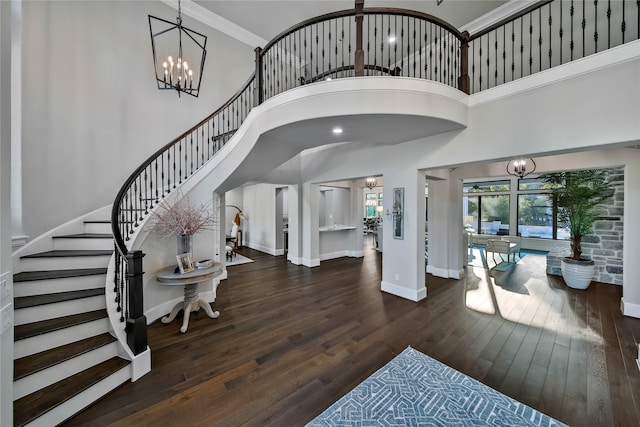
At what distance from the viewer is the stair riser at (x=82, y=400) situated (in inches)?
68.0

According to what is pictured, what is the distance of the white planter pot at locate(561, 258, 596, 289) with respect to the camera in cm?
466

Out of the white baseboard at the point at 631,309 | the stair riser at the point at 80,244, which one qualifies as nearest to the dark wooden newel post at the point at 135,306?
the stair riser at the point at 80,244

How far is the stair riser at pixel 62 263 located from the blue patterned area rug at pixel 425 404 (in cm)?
313

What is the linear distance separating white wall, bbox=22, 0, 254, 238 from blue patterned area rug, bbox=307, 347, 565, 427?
15.2 ft

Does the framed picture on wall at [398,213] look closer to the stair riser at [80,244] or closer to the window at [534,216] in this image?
the stair riser at [80,244]

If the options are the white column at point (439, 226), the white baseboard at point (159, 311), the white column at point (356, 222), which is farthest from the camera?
the white column at point (356, 222)

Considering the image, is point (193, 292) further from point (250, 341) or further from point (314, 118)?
point (314, 118)

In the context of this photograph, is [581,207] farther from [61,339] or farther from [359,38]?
[61,339]

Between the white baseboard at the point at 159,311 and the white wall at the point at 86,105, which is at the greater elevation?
the white wall at the point at 86,105

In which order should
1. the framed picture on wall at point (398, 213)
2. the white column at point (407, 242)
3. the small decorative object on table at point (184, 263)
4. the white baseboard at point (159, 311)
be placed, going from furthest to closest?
1. the framed picture on wall at point (398, 213)
2. the white column at point (407, 242)
3. the white baseboard at point (159, 311)
4. the small decorative object on table at point (184, 263)

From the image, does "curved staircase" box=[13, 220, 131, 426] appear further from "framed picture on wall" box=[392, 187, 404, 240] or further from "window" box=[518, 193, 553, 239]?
"window" box=[518, 193, 553, 239]

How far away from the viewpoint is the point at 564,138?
2.70 meters

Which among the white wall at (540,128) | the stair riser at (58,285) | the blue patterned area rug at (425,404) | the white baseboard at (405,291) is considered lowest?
the blue patterned area rug at (425,404)

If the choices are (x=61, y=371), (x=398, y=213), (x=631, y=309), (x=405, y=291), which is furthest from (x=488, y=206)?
(x=61, y=371)
